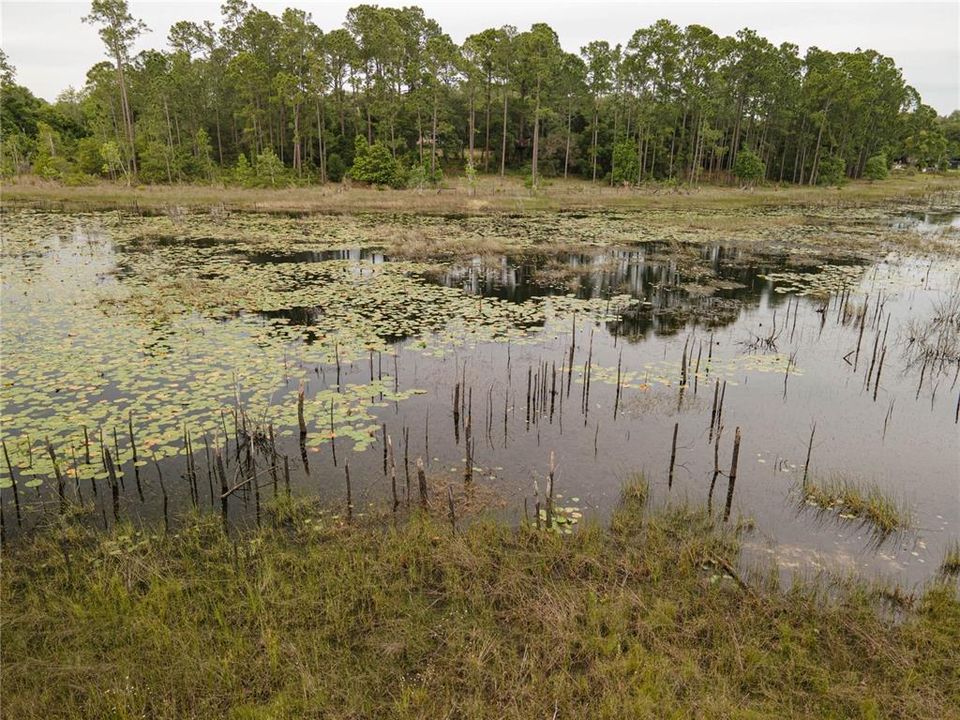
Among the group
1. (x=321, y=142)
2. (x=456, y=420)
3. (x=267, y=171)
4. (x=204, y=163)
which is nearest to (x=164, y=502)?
(x=456, y=420)

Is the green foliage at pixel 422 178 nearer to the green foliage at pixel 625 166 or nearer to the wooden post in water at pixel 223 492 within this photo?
the green foliage at pixel 625 166

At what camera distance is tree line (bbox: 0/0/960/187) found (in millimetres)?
48750

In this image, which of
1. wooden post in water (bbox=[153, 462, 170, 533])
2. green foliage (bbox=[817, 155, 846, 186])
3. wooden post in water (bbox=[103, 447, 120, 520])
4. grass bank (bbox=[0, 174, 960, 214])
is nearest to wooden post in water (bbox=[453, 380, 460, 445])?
wooden post in water (bbox=[153, 462, 170, 533])

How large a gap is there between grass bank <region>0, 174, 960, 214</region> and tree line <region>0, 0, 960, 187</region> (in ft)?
9.06

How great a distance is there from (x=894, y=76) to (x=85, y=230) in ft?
254

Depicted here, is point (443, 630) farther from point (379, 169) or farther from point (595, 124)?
point (595, 124)

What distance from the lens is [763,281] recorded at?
19.8 m

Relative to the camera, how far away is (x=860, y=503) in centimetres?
711

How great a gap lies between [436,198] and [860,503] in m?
36.9

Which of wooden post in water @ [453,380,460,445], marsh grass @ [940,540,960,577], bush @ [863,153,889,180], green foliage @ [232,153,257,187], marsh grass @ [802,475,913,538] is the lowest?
marsh grass @ [940,540,960,577]

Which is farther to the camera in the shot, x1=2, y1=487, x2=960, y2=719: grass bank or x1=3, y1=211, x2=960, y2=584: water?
x1=3, y1=211, x2=960, y2=584: water

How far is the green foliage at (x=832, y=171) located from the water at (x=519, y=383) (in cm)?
4737

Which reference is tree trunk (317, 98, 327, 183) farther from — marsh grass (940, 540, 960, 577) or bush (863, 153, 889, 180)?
bush (863, 153, 889, 180)

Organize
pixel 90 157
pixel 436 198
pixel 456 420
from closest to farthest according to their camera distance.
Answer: pixel 456 420, pixel 436 198, pixel 90 157
